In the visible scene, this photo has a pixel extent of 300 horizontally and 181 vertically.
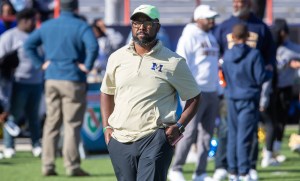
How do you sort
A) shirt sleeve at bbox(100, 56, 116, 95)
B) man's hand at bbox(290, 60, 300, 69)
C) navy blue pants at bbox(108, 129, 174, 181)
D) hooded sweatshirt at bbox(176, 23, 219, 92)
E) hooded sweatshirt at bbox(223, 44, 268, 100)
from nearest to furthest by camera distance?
navy blue pants at bbox(108, 129, 174, 181)
shirt sleeve at bbox(100, 56, 116, 95)
hooded sweatshirt at bbox(223, 44, 268, 100)
hooded sweatshirt at bbox(176, 23, 219, 92)
man's hand at bbox(290, 60, 300, 69)

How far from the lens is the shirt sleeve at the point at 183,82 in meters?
7.54

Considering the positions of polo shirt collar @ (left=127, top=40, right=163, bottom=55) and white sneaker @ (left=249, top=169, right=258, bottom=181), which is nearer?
polo shirt collar @ (left=127, top=40, right=163, bottom=55)

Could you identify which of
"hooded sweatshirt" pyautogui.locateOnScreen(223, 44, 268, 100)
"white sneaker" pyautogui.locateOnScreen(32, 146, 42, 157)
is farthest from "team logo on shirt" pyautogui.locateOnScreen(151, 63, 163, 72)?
"white sneaker" pyautogui.locateOnScreen(32, 146, 42, 157)

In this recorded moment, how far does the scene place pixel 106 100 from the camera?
7879 mm

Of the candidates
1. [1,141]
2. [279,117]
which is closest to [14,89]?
[1,141]

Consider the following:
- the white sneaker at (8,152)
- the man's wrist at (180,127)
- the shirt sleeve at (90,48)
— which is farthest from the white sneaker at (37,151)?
the man's wrist at (180,127)

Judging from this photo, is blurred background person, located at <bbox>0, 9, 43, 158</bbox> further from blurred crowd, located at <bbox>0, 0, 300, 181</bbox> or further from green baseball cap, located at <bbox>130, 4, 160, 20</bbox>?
green baseball cap, located at <bbox>130, 4, 160, 20</bbox>

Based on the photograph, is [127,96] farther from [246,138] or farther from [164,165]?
[246,138]

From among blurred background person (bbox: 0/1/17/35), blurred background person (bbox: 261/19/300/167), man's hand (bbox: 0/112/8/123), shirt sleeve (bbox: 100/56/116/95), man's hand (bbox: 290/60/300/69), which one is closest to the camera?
shirt sleeve (bbox: 100/56/116/95)

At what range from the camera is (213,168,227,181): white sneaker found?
39.2ft

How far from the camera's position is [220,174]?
1202cm

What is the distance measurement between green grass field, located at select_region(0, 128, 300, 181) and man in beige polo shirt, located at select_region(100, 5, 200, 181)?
4.52 metres

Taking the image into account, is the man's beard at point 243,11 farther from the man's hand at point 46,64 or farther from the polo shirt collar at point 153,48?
the polo shirt collar at point 153,48

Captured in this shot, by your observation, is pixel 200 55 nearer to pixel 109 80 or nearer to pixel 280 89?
pixel 280 89
